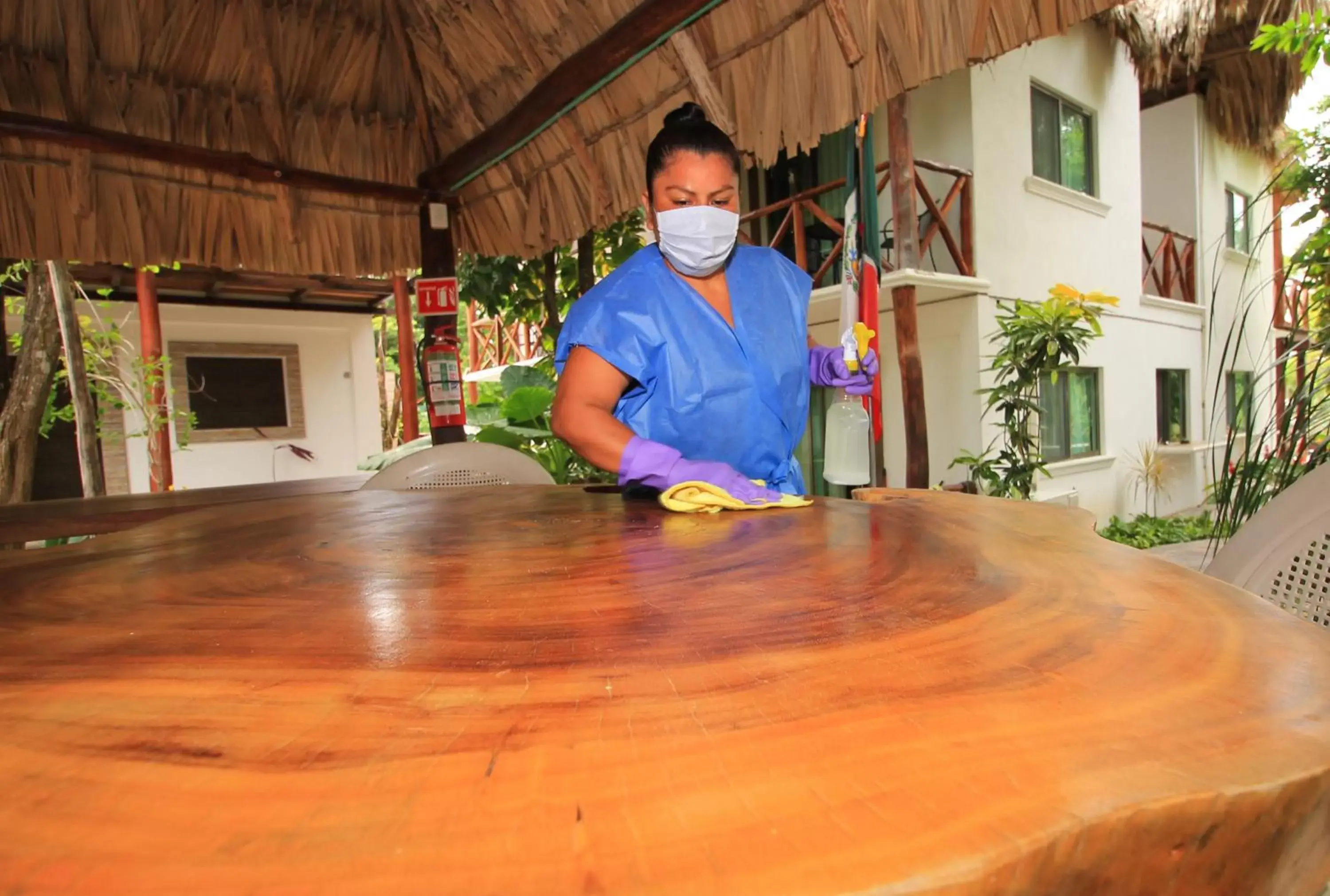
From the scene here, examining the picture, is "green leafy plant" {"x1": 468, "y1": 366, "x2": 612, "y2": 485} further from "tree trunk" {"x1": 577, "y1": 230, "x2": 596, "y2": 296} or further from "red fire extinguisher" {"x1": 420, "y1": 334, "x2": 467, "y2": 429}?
"red fire extinguisher" {"x1": 420, "y1": 334, "x2": 467, "y2": 429}

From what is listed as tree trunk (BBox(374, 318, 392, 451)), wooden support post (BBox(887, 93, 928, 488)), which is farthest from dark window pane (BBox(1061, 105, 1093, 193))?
tree trunk (BBox(374, 318, 392, 451))

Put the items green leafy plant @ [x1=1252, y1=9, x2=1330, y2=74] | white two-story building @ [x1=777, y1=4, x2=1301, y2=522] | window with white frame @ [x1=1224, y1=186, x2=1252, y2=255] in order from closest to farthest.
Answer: green leafy plant @ [x1=1252, y1=9, x2=1330, y2=74]
white two-story building @ [x1=777, y1=4, x2=1301, y2=522]
window with white frame @ [x1=1224, y1=186, x2=1252, y2=255]

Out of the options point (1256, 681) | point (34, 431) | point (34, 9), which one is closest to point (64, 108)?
point (34, 9)

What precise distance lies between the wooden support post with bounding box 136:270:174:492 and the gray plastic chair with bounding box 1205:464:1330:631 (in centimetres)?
663

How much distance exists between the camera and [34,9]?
239 centimetres

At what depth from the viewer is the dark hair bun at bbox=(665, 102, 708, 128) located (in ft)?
5.03

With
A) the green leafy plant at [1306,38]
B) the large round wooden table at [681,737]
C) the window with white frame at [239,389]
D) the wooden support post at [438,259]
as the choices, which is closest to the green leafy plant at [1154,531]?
the green leafy plant at [1306,38]

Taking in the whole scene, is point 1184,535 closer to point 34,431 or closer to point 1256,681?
point 1256,681

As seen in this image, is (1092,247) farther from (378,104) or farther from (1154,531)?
(378,104)

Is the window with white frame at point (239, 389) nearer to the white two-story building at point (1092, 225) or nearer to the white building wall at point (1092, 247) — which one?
the white two-story building at point (1092, 225)

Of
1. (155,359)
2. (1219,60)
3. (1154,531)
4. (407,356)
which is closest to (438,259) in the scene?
(155,359)

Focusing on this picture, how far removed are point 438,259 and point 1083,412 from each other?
616 cm

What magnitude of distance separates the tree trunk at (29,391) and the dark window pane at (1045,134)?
6.96 meters

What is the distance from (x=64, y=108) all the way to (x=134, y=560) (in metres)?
2.31
